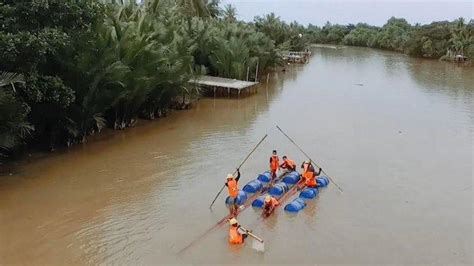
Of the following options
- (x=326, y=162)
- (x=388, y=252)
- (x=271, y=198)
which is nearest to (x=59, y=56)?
(x=271, y=198)

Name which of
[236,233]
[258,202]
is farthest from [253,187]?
[236,233]

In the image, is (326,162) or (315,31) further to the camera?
(315,31)

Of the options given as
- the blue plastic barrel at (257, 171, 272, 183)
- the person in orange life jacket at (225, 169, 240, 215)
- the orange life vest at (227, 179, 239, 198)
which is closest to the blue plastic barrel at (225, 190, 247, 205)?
the person in orange life jacket at (225, 169, 240, 215)

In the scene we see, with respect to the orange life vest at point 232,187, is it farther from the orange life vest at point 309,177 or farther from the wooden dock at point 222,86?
the wooden dock at point 222,86

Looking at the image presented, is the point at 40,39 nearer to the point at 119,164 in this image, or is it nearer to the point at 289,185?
the point at 119,164

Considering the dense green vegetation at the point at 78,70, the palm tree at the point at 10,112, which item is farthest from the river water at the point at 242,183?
the palm tree at the point at 10,112
